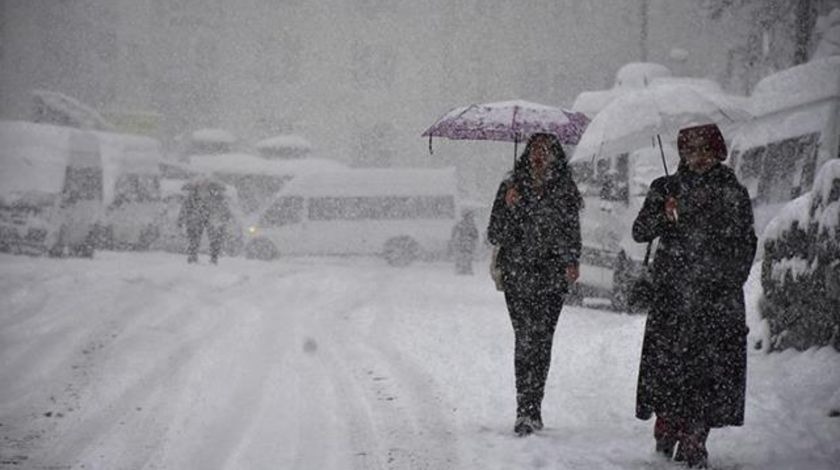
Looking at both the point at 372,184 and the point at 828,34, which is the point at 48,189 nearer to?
the point at 372,184

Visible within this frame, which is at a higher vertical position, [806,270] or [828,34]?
[828,34]

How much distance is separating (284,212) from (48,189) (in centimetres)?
564

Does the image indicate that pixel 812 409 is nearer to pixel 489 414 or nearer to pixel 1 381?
pixel 489 414

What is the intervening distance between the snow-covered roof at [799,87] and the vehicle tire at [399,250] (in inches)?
382

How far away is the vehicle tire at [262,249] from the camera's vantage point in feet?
69.5

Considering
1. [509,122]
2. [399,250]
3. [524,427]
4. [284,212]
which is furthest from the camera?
[284,212]

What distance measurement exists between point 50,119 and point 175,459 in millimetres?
29869

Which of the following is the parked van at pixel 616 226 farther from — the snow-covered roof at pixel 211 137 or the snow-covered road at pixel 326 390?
the snow-covered roof at pixel 211 137

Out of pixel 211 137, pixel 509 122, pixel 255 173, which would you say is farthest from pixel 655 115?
pixel 211 137

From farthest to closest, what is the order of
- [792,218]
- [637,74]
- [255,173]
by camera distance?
1. [255,173]
2. [637,74]
3. [792,218]

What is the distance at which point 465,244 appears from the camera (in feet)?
61.3

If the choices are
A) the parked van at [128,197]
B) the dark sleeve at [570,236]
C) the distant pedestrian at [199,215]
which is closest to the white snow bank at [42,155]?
the parked van at [128,197]

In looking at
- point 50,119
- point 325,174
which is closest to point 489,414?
point 325,174

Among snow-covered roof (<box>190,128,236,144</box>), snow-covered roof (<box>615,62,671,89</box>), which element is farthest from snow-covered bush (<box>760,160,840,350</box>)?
snow-covered roof (<box>190,128,236,144</box>)
